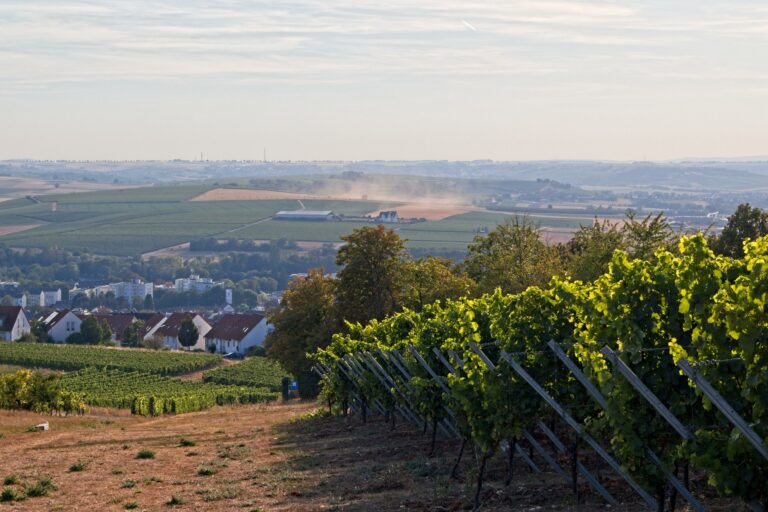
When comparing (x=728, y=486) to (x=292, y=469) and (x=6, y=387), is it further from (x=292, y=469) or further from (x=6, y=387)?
(x=6, y=387)

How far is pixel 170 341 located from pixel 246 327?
55.3 ft

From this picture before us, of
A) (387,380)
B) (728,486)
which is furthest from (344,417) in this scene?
(728,486)

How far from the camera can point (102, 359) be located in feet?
351

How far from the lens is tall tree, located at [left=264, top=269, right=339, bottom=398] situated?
232ft

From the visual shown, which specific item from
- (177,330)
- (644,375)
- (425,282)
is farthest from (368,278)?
(177,330)

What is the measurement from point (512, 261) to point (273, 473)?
36.3m

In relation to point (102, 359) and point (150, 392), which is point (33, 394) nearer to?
point (150, 392)

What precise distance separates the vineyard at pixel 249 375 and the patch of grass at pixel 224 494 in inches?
2561

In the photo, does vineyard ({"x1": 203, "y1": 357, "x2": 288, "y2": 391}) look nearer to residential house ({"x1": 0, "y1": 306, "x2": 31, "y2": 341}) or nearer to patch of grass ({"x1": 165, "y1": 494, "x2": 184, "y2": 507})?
residential house ({"x1": 0, "y1": 306, "x2": 31, "y2": 341})

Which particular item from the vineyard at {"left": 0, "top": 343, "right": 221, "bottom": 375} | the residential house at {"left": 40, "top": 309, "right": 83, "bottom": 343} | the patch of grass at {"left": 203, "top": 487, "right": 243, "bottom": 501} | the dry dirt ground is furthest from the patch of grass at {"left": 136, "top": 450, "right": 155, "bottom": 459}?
the residential house at {"left": 40, "top": 309, "right": 83, "bottom": 343}

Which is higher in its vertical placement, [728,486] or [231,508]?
[728,486]

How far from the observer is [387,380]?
3422 cm

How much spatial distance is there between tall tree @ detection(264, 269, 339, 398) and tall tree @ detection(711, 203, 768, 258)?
1065 inches

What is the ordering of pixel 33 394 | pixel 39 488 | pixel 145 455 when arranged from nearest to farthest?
1. pixel 39 488
2. pixel 145 455
3. pixel 33 394
